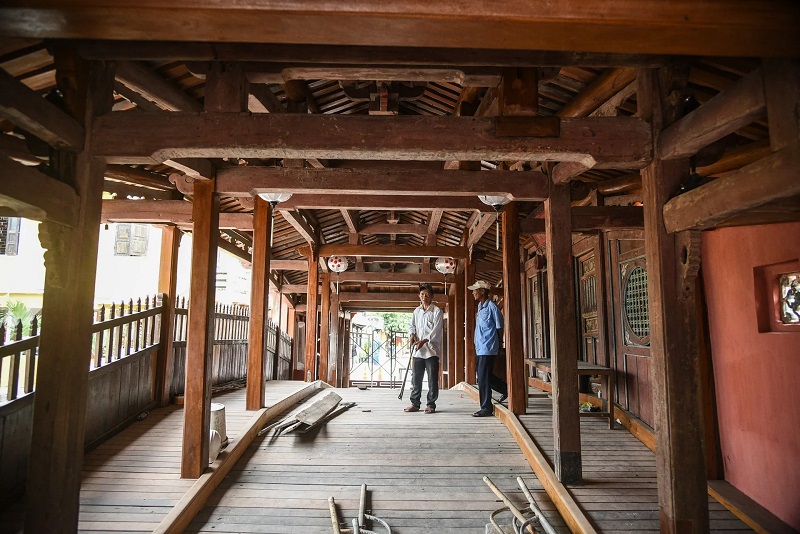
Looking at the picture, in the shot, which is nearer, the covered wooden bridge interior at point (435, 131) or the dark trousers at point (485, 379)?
the covered wooden bridge interior at point (435, 131)

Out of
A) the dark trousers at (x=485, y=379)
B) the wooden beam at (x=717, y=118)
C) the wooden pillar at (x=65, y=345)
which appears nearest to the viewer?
the wooden beam at (x=717, y=118)

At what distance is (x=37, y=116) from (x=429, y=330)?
5.54 m

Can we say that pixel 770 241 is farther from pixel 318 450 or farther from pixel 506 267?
pixel 318 450

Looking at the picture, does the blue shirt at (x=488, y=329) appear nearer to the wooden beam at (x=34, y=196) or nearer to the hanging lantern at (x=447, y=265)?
the hanging lantern at (x=447, y=265)

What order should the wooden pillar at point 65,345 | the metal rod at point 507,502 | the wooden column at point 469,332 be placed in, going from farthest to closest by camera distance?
the wooden column at point 469,332, the metal rod at point 507,502, the wooden pillar at point 65,345

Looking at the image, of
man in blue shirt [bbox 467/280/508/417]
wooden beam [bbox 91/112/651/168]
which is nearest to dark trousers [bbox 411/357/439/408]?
man in blue shirt [bbox 467/280/508/417]

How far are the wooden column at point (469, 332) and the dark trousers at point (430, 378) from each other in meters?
2.96

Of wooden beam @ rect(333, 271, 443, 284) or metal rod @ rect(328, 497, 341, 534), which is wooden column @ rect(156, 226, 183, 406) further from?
wooden beam @ rect(333, 271, 443, 284)

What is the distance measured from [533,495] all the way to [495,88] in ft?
12.4

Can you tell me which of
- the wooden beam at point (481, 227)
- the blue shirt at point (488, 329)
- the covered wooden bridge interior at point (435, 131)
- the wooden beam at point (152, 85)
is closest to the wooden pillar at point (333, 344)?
the wooden beam at point (481, 227)

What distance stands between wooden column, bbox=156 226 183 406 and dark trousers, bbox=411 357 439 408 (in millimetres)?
3712

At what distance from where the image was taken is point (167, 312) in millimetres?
7297

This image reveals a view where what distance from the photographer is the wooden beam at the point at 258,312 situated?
255 inches

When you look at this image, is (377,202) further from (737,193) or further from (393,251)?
(737,193)
